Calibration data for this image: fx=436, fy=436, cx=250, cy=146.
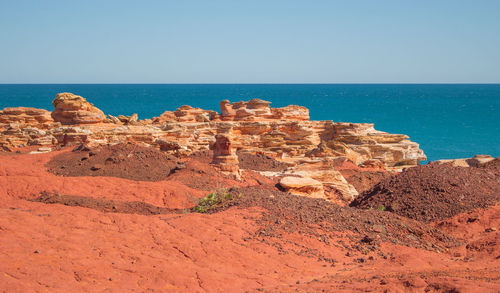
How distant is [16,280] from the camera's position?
21.2 feet

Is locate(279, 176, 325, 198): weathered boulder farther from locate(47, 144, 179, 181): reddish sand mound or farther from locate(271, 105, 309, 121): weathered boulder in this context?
locate(271, 105, 309, 121): weathered boulder

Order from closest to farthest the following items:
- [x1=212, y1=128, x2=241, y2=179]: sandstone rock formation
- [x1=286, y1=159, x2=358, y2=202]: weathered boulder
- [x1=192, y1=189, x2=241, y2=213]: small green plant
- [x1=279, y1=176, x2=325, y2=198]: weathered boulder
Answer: [x1=192, y1=189, x2=241, y2=213]: small green plant
[x1=279, y1=176, x2=325, y2=198]: weathered boulder
[x1=286, y1=159, x2=358, y2=202]: weathered boulder
[x1=212, y1=128, x2=241, y2=179]: sandstone rock formation

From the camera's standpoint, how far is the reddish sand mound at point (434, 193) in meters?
12.9

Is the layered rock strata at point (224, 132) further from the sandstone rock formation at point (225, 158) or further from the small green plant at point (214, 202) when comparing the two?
the small green plant at point (214, 202)

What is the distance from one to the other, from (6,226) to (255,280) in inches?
197

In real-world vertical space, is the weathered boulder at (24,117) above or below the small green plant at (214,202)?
above

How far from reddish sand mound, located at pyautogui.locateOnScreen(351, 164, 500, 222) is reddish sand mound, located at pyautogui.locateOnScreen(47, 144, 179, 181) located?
774 cm

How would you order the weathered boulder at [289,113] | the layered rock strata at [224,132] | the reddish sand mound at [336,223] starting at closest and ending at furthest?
1. the reddish sand mound at [336,223]
2. the layered rock strata at [224,132]
3. the weathered boulder at [289,113]

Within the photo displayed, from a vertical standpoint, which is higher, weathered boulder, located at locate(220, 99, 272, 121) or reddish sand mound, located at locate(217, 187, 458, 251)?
weathered boulder, located at locate(220, 99, 272, 121)

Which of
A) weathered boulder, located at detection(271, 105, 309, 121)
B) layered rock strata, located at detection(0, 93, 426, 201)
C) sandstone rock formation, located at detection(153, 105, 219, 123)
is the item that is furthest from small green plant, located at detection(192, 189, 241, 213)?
weathered boulder, located at detection(271, 105, 309, 121)

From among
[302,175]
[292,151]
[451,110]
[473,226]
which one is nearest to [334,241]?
[473,226]

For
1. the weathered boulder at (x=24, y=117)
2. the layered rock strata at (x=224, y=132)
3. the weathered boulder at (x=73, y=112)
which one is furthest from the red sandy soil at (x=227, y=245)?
the weathered boulder at (x=24, y=117)

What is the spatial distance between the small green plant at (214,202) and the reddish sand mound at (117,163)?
16.1ft

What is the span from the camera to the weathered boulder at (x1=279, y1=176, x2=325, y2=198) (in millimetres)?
14516
